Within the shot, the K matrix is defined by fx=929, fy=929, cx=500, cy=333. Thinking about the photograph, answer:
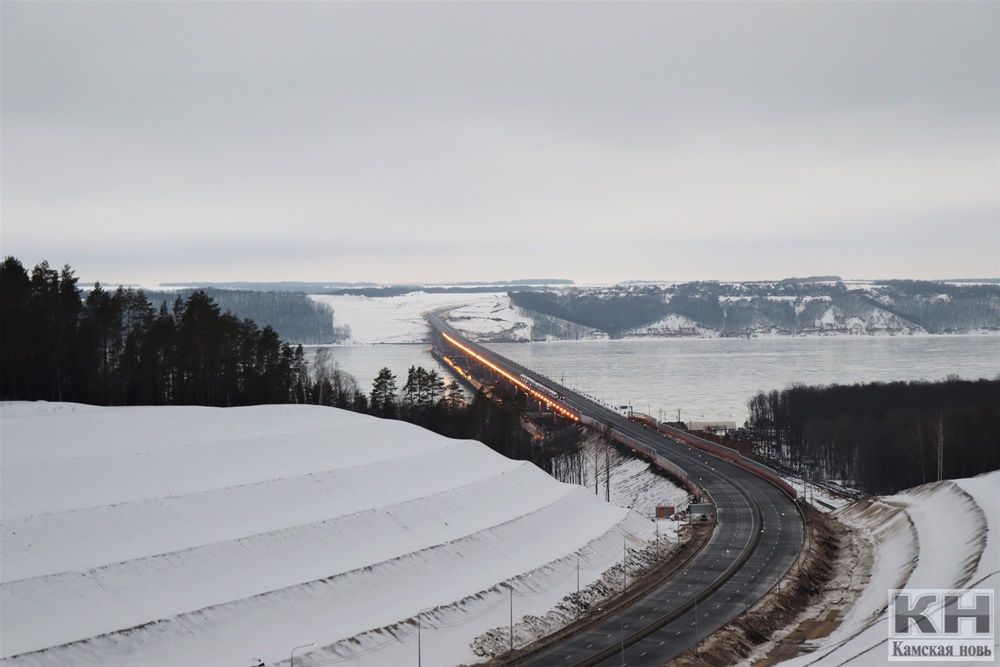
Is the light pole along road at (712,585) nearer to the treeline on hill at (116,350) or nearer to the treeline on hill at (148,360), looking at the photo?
the treeline on hill at (148,360)

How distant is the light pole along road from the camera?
3747 cm

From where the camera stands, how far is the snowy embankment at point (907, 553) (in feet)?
123

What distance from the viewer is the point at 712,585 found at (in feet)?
153

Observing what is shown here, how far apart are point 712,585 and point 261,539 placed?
72.8ft

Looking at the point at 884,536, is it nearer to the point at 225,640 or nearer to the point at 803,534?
the point at 803,534

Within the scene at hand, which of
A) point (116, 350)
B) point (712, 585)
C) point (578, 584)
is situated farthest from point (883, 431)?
point (116, 350)

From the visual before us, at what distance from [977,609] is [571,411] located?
80473mm

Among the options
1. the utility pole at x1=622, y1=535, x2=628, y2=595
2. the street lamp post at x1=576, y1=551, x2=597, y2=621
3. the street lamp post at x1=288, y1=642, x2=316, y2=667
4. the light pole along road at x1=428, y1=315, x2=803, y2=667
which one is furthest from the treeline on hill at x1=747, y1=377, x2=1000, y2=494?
the street lamp post at x1=288, y1=642, x2=316, y2=667

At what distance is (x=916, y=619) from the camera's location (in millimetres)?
37531

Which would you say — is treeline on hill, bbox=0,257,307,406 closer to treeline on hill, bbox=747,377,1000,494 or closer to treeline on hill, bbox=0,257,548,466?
treeline on hill, bbox=0,257,548,466

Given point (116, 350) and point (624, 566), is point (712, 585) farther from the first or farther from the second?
point (116, 350)

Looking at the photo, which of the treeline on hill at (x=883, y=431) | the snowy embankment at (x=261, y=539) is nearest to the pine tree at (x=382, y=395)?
the snowy embankment at (x=261, y=539)

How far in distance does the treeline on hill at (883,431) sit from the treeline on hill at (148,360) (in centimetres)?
2974

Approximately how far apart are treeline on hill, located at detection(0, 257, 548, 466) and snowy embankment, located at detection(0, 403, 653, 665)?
34.2 ft
